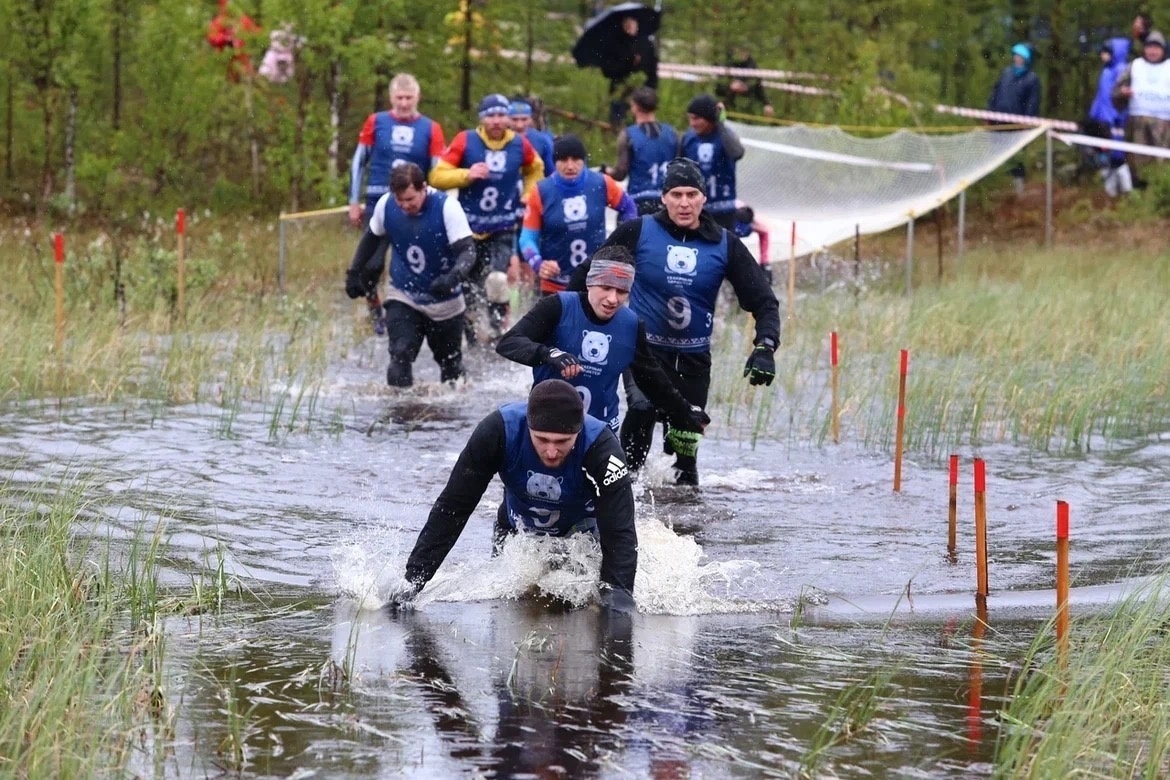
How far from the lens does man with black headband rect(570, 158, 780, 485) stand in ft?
32.8

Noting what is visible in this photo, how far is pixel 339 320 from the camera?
17.5 meters

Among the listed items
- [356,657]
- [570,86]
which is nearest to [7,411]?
[356,657]

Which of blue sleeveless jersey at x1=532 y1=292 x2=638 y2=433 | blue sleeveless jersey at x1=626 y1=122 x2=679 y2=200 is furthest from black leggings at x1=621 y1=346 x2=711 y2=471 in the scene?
blue sleeveless jersey at x1=626 y1=122 x2=679 y2=200

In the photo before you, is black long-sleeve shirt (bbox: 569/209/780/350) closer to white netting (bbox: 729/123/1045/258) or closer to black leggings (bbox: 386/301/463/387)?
black leggings (bbox: 386/301/463/387)

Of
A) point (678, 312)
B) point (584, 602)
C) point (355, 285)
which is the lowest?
point (584, 602)

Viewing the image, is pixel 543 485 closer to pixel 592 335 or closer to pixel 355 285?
pixel 592 335

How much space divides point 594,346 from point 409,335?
15.1ft

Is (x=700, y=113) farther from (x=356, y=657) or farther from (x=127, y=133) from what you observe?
(x=127, y=133)

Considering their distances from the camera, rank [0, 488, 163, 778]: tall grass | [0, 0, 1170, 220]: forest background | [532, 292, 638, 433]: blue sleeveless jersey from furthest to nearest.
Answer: [0, 0, 1170, 220]: forest background → [532, 292, 638, 433]: blue sleeveless jersey → [0, 488, 163, 778]: tall grass

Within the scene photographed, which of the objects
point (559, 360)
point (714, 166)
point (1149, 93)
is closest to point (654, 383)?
point (559, 360)

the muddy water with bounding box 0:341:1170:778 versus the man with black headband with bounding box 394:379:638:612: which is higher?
the man with black headband with bounding box 394:379:638:612

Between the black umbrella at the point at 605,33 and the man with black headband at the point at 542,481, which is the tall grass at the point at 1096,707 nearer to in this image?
the man with black headband at the point at 542,481

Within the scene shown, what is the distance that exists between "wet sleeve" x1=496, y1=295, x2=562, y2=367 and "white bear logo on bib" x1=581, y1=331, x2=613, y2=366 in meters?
0.16

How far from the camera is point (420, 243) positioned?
42.7 feet
